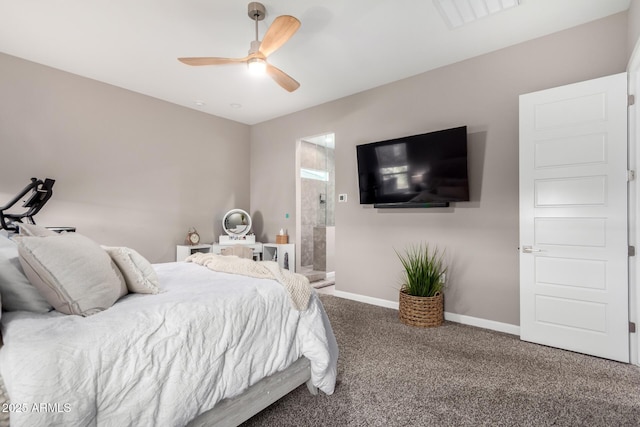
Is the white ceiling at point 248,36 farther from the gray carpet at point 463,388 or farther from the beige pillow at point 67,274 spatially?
the gray carpet at point 463,388

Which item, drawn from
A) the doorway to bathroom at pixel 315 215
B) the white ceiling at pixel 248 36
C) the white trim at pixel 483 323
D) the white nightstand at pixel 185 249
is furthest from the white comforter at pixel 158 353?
the doorway to bathroom at pixel 315 215

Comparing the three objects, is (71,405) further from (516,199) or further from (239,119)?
(239,119)

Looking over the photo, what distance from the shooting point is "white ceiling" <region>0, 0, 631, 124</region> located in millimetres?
2393

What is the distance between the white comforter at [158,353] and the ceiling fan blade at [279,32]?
168cm

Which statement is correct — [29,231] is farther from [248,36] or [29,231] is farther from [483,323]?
[483,323]

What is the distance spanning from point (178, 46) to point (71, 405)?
2.93 metres

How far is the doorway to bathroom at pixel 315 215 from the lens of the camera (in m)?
5.46

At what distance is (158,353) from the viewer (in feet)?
4.05

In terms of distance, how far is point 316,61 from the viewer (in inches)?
125

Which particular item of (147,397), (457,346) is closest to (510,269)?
(457,346)

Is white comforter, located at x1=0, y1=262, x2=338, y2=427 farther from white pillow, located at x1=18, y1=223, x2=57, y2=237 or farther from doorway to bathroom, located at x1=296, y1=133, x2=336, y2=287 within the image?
doorway to bathroom, located at x1=296, y1=133, x2=336, y2=287

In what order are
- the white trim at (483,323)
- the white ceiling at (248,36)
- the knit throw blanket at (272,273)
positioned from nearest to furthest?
the knit throw blanket at (272,273) < the white ceiling at (248,36) < the white trim at (483,323)

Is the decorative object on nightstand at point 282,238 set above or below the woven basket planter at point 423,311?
above

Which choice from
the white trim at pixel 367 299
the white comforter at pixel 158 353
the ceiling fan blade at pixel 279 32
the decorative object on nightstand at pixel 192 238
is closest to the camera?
the white comforter at pixel 158 353
